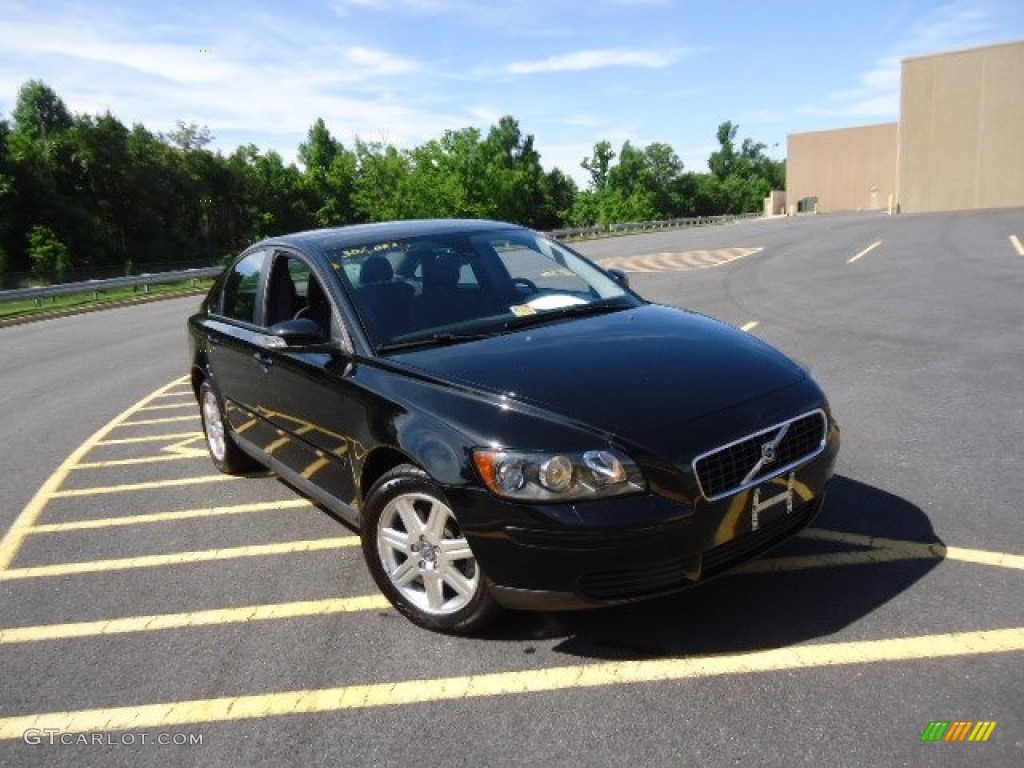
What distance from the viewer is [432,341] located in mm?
3750

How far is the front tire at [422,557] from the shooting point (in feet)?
10.6

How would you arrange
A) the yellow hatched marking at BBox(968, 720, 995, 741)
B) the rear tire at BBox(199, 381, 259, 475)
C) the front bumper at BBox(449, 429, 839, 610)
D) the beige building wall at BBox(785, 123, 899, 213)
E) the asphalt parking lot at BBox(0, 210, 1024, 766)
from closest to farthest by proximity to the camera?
the yellow hatched marking at BBox(968, 720, 995, 741)
the asphalt parking lot at BBox(0, 210, 1024, 766)
the front bumper at BBox(449, 429, 839, 610)
the rear tire at BBox(199, 381, 259, 475)
the beige building wall at BBox(785, 123, 899, 213)

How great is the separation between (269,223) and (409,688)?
2778 inches

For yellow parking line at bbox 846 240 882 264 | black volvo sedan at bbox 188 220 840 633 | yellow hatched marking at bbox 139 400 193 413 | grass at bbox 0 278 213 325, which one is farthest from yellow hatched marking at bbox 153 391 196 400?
yellow parking line at bbox 846 240 882 264

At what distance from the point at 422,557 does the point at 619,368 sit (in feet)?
3.75

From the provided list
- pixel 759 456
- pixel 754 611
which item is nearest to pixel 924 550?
pixel 754 611

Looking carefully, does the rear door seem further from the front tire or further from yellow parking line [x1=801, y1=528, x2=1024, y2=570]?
yellow parking line [x1=801, y1=528, x2=1024, y2=570]

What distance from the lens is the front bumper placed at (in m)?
2.83

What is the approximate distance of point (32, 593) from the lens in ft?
13.5

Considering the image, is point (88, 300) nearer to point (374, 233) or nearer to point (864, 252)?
point (864, 252)

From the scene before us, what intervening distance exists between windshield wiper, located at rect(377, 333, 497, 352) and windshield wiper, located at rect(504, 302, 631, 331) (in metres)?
0.20

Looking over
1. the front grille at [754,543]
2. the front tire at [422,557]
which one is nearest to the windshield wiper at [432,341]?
the front tire at [422,557]

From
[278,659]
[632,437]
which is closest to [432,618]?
[278,659]

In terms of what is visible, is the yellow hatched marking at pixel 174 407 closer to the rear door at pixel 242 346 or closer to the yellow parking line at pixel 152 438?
the yellow parking line at pixel 152 438
